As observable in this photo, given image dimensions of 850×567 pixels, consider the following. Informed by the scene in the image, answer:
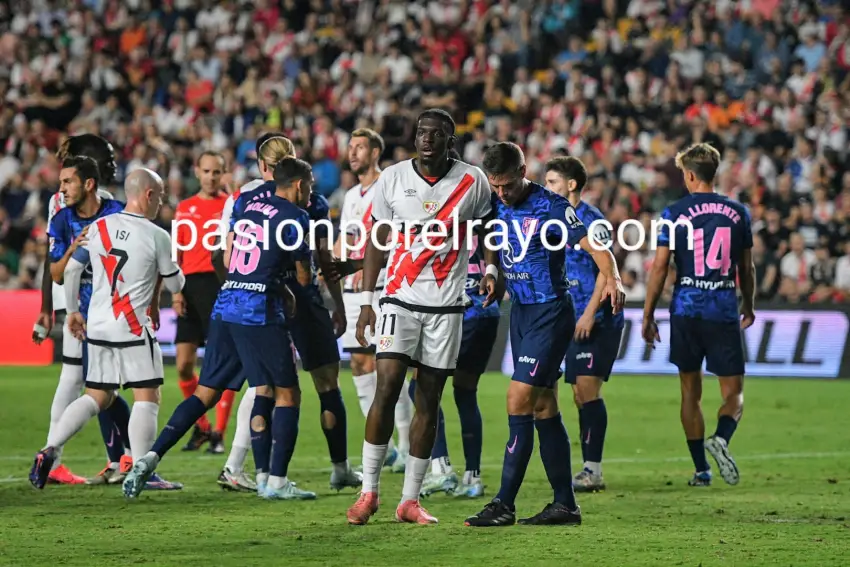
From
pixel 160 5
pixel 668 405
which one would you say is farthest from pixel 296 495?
pixel 160 5

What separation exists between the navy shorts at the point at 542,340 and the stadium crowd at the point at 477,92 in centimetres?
1138

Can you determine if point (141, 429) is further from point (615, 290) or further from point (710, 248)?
point (710, 248)

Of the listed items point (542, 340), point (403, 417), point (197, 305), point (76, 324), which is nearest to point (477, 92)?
point (197, 305)

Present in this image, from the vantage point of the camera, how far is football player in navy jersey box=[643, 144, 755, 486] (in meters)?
10.2

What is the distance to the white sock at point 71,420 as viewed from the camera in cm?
953

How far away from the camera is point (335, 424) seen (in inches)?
386

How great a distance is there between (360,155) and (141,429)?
2.96 metres

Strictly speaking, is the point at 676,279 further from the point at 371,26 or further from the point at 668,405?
the point at 371,26

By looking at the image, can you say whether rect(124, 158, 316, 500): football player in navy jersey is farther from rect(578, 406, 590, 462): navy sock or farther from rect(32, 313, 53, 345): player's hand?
rect(578, 406, 590, 462): navy sock

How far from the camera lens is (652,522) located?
8227 mm

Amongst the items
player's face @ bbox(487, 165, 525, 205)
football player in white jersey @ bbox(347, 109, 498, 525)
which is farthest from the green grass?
player's face @ bbox(487, 165, 525, 205)

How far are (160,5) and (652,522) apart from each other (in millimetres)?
23076

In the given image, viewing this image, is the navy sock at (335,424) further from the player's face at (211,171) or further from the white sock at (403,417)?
the player's face at (211,171)
